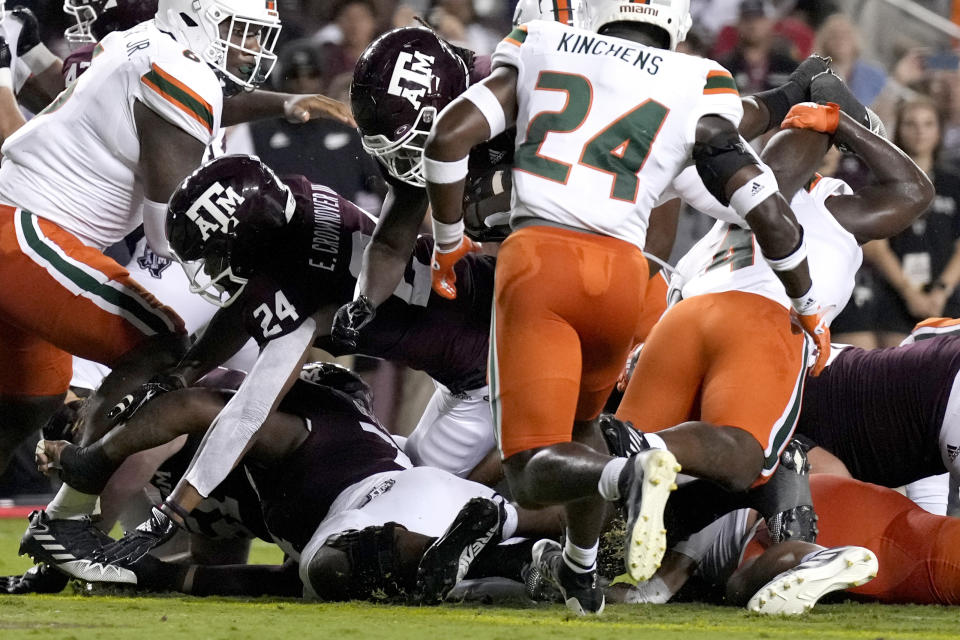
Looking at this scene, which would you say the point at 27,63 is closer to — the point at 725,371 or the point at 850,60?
the point at 725,371

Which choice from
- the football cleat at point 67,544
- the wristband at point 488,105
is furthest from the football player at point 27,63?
the wristband at point 488,105

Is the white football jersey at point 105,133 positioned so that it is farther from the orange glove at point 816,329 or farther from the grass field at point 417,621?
the orange glove at point 816,329

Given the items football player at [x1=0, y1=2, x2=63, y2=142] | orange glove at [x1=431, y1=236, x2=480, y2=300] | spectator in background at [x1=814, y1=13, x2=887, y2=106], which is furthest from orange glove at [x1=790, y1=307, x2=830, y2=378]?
spectator in background at [x1=814, y1=13, x2=887, y2=106]

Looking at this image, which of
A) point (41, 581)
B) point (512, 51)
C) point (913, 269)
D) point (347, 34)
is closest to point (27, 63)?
point (347, 34)

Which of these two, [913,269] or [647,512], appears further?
[913,269]

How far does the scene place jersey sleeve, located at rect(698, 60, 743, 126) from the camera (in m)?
3.46

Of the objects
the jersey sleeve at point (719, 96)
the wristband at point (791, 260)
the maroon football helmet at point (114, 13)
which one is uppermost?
the jersey sleeve at point (719, 96)

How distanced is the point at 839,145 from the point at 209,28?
6.90 ft

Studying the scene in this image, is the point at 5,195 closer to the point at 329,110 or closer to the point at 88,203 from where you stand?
the point at 88,203

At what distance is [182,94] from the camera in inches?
170

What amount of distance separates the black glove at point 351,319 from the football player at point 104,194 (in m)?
0.78

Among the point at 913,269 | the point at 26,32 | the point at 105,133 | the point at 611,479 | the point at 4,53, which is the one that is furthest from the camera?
the point at 913,269

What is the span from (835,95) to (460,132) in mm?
1538

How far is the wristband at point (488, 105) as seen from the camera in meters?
3.42
